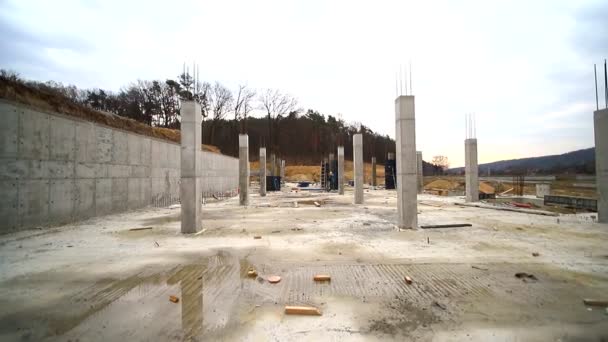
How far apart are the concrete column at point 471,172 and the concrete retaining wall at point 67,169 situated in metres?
17.7

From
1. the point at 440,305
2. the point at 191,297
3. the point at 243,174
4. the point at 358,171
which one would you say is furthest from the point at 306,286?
the point at 243,174

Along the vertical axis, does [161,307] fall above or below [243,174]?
below

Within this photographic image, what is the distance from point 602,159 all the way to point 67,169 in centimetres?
1834

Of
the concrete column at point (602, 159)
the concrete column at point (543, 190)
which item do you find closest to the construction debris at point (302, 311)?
the concrete column at point (602, 159)

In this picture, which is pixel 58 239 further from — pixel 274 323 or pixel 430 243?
pixel 430 243

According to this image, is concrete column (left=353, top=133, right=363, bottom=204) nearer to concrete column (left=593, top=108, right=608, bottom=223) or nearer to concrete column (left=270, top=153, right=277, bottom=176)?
concrete column (left=593, top=108, right=608, bottom=223)

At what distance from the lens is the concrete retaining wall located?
864cm

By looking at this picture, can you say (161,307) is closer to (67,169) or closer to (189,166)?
(189,166)

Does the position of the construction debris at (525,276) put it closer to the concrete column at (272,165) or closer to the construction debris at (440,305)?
the construction debris at (440,305)

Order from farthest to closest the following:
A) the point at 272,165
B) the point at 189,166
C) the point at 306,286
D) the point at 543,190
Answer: the point at 272,165 < the point at 543,190 < the point at 189,166 < the point at 306,286

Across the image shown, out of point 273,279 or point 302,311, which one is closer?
point 302,311

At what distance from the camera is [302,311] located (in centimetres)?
355

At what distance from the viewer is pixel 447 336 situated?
3049 millimetres

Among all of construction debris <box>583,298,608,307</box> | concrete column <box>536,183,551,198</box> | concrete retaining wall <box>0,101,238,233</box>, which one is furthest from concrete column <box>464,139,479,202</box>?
concrete retaining wall <box>0,101,238,233</box>
